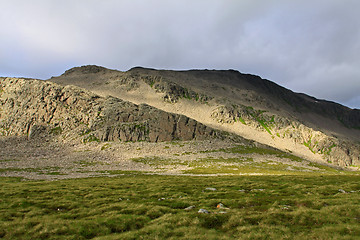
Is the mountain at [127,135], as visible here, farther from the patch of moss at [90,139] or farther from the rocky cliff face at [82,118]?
the patch of moss at [90,139]

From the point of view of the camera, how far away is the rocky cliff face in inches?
5281

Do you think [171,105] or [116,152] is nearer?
[116,152]

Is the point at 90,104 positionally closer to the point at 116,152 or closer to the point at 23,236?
the point at 116,152

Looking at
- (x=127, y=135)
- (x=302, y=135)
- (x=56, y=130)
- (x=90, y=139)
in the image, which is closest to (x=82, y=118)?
(x=56, y=130)

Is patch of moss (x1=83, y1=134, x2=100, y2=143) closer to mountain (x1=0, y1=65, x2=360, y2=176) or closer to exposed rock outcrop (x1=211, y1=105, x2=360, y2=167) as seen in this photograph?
mountain (x1=0, y1=65, x2=360, y2=176)

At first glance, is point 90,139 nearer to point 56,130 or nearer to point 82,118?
point 82,118

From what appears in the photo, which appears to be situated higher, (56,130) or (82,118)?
(82,118)

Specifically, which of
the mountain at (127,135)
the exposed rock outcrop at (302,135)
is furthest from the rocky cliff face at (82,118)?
the exposed rock outcrop at (302,135)

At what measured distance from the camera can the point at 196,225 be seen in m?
16.3

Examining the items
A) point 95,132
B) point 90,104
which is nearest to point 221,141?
point 95,132

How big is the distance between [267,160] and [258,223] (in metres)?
100

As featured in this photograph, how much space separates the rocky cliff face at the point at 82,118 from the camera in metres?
134

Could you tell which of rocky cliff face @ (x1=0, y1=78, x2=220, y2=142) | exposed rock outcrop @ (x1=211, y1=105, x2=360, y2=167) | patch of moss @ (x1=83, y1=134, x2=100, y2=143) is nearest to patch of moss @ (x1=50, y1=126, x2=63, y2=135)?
rocky cliff face @ (x1=0, y1=78, x2=220, y2=142)

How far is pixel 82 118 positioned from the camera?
145 meters
